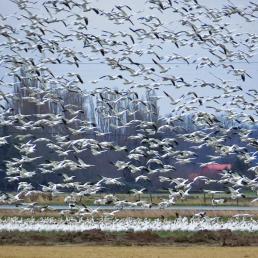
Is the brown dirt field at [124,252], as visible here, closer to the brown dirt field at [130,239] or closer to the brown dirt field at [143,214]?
the brown dirt field at [130,239]

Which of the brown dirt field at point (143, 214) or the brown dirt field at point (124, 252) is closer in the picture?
the brown dirt field at point (124, 252)

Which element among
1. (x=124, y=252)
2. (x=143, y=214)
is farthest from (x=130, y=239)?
(x=143, y=214)

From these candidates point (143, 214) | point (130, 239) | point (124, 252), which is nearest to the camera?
point (124, 252)

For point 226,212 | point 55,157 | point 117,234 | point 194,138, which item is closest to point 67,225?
point 117,234

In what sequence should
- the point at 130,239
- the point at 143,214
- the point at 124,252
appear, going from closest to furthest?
1. the point at 124,252
2. the point at 130,239
3. the point at 143,214

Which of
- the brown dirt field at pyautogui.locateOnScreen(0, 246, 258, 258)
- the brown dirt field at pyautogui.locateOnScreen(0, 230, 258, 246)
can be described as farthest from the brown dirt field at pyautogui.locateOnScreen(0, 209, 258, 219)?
the brown dirt field at pyautogui.locateOnScreen(0, 246, 258, 258)

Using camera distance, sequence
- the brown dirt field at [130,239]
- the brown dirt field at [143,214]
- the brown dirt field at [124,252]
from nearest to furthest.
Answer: the brown dirt field at [124,252] < the brown dirt field at [130,239] < the brown dirt field at [143,214]

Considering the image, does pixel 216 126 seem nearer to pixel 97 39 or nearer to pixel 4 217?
pixel 97 39

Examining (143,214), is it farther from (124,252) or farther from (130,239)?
(124,252)

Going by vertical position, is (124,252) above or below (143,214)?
below

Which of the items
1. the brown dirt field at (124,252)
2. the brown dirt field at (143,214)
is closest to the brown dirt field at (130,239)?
the brown dirt field at (124,252)
